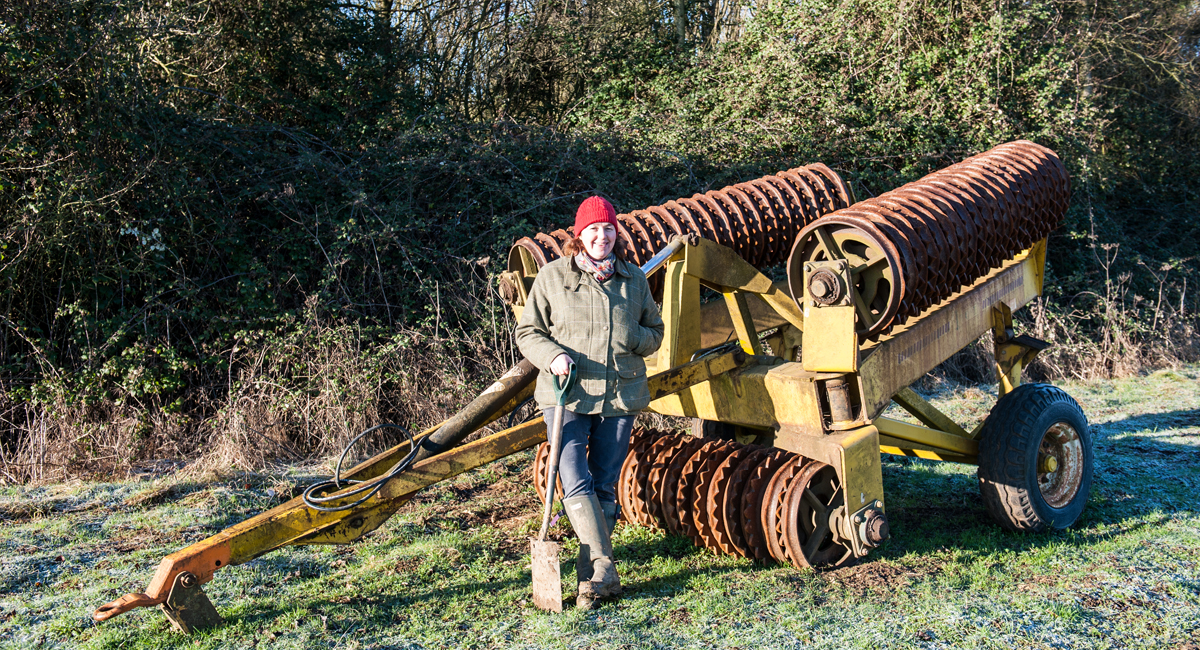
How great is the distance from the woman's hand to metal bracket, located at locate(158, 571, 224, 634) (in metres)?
1.62

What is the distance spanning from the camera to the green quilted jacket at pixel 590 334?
3.78 meters

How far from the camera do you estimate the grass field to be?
3.51m

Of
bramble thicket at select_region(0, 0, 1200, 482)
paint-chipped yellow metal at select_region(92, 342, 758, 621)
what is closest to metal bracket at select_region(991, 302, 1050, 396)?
paint-chipped yellow metal at select_region(92, 342, 758, 621)

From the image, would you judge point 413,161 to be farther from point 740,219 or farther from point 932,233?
point 932,233

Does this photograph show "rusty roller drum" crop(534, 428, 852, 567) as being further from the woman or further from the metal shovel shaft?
the metal shovel shaft

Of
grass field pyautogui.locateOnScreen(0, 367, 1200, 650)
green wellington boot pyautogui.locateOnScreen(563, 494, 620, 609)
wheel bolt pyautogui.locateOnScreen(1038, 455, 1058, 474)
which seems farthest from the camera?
wheel bolt pyautogui.locateOnScreen(1038, 455, 1058, 474)

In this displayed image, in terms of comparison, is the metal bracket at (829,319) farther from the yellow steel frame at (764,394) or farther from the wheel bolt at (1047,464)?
the wheel bolt at (1047,464)

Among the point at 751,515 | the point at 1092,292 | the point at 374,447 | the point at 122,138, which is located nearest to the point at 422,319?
the point at 374,447

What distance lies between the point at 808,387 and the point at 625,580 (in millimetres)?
1257

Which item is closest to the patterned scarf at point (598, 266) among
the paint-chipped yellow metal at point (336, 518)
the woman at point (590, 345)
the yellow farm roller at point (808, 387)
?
the woman at point (590, 345)

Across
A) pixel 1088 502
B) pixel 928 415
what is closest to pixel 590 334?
pixel 928 415

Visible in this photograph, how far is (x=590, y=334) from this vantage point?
12.4ft

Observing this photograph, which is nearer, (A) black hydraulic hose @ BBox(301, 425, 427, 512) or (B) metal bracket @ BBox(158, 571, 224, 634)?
(B) metal bracket @ BBox(158, 571, 224, 634)

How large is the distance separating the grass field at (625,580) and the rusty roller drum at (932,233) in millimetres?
1271
